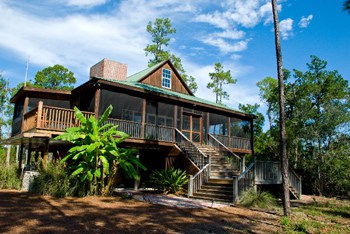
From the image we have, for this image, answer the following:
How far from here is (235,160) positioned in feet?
55.0

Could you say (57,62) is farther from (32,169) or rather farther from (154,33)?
(32,169)

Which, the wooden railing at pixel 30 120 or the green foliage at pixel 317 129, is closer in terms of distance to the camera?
the wooden railing at pixel 30 120

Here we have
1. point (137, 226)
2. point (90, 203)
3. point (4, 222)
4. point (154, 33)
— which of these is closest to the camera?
point (4, 222)

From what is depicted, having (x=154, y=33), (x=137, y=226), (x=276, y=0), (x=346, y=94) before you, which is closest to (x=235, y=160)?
(x=276, y=0)

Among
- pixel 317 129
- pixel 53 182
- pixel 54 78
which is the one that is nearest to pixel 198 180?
pixel 53 182

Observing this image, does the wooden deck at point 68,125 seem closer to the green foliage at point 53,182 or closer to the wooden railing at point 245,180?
the green foliage at point 53,182

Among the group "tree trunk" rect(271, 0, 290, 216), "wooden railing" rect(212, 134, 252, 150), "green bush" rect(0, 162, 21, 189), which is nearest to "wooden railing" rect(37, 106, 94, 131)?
"green bush" rect(0, 162, 21, 189)

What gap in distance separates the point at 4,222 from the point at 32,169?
8.17m

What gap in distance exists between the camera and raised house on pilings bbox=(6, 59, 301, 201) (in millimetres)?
14148

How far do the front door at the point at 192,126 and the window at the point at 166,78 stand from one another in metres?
3.33

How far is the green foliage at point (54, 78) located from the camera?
41125 millimetres

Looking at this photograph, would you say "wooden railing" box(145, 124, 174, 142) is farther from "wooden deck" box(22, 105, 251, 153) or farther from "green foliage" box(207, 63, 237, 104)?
"green foliage" box(207, 63, 237, 104)

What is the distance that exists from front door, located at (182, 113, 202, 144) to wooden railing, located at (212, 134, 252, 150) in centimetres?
142

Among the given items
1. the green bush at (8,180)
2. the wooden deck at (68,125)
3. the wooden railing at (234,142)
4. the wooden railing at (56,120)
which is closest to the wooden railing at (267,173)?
the wooden railing at (234,142)
